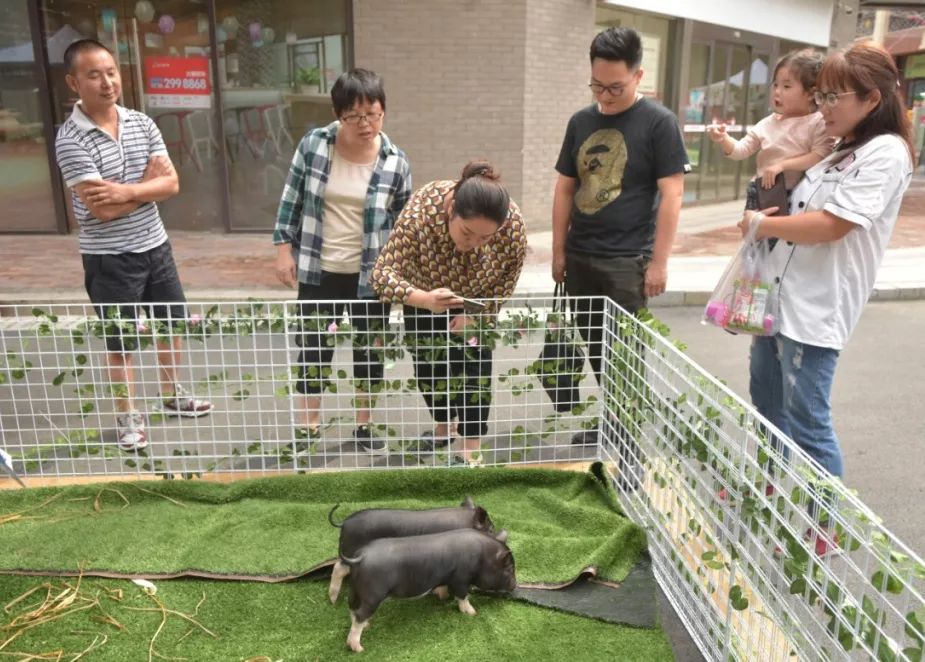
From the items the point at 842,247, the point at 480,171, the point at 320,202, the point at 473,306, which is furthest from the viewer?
the point at 320,202

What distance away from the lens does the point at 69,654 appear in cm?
196

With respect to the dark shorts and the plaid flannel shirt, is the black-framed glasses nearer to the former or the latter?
the plaid flannel shirt

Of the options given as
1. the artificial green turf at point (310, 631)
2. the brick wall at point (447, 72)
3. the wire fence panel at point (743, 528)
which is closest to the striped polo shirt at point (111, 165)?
the artificial green turf at point (310, 631)

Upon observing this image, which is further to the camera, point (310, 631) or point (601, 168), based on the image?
point (601, 168)

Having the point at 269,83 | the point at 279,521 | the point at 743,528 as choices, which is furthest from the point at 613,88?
the point at 269,83

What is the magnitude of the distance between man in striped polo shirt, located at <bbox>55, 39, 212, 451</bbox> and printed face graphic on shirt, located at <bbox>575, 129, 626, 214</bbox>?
66.7 inches

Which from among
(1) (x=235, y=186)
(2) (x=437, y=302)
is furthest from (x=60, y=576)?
(1) (x=235, y=186)

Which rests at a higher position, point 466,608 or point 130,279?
point 130,279

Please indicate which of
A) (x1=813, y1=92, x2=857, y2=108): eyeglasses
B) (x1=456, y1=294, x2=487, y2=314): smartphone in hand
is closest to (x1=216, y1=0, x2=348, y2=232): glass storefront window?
(x1=456, y1=294, x2=487, y2=314): smartphone in hand

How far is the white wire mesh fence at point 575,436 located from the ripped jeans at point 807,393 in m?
0.43

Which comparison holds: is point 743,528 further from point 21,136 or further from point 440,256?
point 21,136

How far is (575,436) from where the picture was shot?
126 inches

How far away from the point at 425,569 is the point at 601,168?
174 cm

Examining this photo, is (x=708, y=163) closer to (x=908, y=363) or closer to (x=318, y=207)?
(x=908, y=363)
